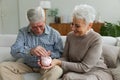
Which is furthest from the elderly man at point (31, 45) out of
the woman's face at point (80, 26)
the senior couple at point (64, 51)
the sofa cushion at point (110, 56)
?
the sofa cushion at point (110, 56)

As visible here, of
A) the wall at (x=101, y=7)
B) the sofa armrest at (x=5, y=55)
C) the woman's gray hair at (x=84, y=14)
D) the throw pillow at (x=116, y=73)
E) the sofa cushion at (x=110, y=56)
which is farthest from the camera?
the wall at (x=101, y=7)

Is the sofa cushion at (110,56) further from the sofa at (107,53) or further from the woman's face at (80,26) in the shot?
the woman's face at (80,26)

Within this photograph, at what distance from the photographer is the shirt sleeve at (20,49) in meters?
2.21

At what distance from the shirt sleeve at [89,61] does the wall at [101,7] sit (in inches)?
152

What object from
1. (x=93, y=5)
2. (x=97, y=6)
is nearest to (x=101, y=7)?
(x=97, y=6)

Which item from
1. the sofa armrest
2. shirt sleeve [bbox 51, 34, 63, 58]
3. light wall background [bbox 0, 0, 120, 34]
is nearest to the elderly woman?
shirt sleeve [bbox 51, 34, 63, 58]

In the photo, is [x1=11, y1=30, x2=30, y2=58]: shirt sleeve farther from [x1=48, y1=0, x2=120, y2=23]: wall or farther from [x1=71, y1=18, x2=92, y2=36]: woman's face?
[x1=48, y1=0, x2=120, y2=23]: wall

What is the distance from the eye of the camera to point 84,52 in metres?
2.04

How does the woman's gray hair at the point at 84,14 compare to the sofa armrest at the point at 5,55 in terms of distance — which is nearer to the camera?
the woman's gray hair at the point at 84,14

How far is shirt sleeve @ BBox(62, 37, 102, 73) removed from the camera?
197 centimetres

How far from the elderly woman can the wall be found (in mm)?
3764

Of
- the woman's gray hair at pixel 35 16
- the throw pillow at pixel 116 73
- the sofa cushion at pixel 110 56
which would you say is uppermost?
the woman's gray hair at pixel 35 16

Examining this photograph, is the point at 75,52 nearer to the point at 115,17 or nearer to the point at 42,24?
the point at 42,24

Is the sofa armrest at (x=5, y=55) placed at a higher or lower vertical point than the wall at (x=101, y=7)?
lower
